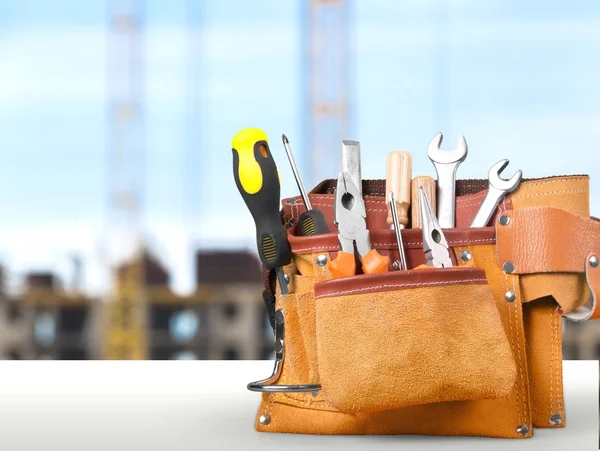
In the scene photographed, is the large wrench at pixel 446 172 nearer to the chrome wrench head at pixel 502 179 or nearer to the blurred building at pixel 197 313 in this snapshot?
the chrome wrench head at pixel 502 179

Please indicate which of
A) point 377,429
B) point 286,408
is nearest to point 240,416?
point 286,408

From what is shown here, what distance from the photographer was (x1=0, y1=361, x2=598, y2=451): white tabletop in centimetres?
133

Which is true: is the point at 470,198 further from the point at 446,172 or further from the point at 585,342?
the point at 585,342

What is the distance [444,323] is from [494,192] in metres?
0.27

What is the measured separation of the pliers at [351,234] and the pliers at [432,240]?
0.06 m

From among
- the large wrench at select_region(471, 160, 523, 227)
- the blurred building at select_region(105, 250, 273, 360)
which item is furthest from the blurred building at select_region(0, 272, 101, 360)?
the large wrench at select_region(471, 160, 523, 227)

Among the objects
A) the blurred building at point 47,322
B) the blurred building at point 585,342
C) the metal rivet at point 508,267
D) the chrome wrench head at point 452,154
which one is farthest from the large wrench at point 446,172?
the blurred building at point 47,322

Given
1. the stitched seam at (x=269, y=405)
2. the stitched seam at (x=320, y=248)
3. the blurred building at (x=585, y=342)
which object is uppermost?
the stitched seam at (x=320, y=248)

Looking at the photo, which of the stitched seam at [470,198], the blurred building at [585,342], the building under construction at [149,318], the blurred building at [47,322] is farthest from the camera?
the blurred building at [47,322]

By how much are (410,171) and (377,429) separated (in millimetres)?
386

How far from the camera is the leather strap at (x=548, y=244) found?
1.38 metres

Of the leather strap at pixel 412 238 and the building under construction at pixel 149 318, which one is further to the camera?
the building under construction at pixel 149 318

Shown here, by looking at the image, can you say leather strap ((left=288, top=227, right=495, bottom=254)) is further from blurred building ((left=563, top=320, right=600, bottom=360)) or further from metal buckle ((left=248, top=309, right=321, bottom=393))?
blurred building ((left=563, top=320, right=600, bottom=360))

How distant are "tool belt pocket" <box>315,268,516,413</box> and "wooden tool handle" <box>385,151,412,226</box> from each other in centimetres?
21
